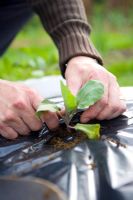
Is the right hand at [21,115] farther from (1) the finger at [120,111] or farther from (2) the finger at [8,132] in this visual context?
(1) the finger at [120,111]

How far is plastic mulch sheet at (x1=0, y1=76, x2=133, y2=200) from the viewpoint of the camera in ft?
2.40

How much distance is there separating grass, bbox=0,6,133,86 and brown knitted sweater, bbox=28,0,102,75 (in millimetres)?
352

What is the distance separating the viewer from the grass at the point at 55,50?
7.02 feet

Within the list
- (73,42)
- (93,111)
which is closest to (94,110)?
(93,111)

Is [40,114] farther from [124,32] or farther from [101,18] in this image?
[101,18]

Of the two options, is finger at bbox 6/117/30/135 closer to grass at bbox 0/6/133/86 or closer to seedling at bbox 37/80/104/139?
seedling at bbox 37/80/104/139

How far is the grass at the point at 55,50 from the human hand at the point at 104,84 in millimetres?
741

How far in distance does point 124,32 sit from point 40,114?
4357mm

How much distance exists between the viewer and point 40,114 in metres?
0.98

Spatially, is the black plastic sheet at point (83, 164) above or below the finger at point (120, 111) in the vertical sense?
above

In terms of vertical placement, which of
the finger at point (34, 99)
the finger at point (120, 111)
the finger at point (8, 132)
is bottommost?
the finger at point (120, 111)

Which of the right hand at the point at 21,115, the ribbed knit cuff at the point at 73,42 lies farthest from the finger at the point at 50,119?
the ribbed knit cuff at the point at 73,42

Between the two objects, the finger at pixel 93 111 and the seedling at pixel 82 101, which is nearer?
the seedling at pixel 82 101

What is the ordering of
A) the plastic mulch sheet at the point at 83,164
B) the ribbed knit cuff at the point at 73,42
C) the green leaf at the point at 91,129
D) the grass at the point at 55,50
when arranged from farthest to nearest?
the grass at the point at 55,50, the ribbed knit cuff at the point at 73,42, the green leaf at the point at 91,129, the plastic mulch sheet at the point at 83,164
